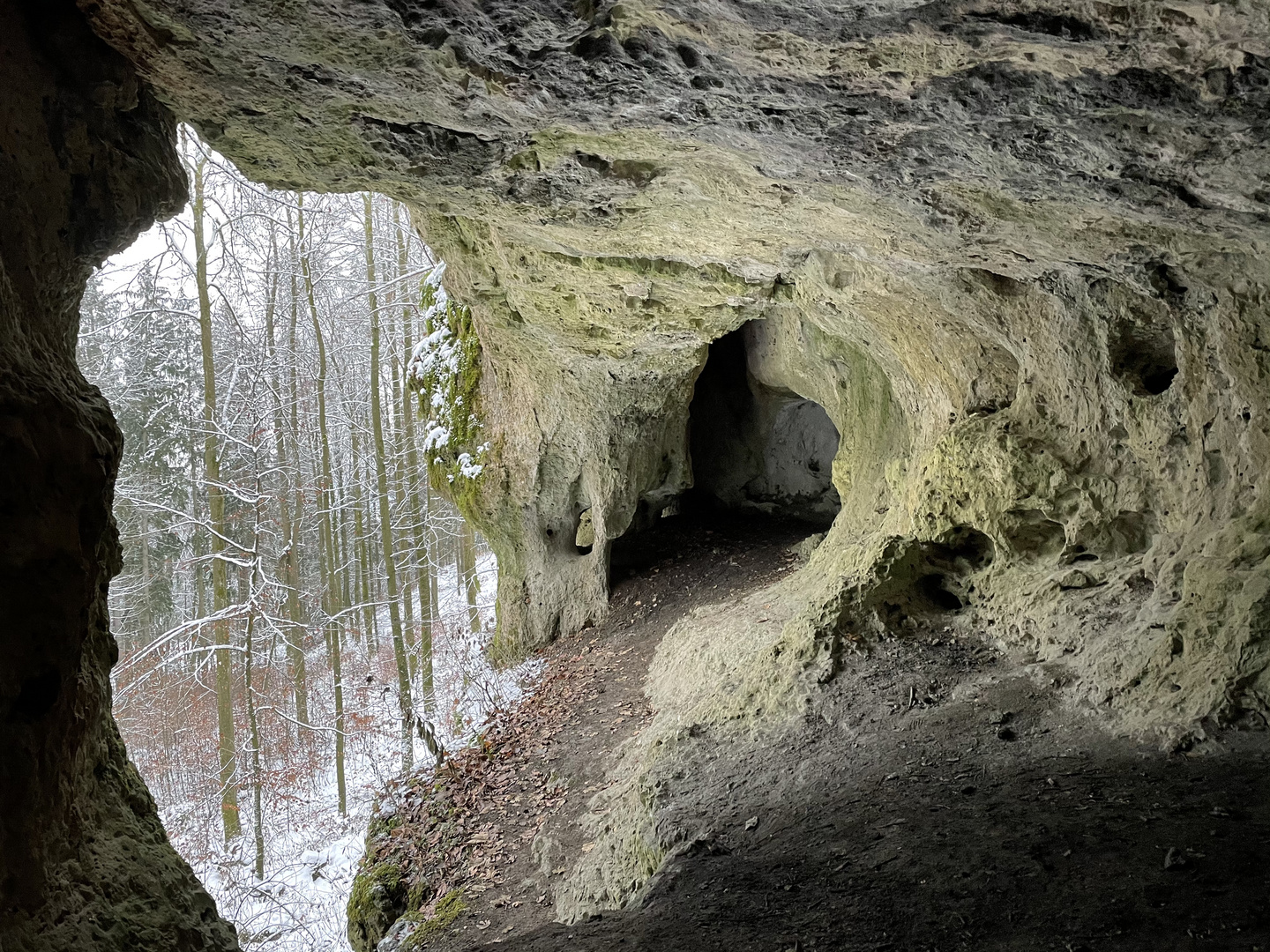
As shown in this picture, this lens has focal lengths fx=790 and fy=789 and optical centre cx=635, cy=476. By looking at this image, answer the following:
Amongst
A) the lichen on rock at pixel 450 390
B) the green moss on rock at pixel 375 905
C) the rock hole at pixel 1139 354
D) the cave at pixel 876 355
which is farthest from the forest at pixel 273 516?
the rock hole at pixel 1139 354

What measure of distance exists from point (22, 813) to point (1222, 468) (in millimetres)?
5854

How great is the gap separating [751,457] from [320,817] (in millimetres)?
10585

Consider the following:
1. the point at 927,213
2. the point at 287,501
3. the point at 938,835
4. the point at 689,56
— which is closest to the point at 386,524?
the point at 287,501

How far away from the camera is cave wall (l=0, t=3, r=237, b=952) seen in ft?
8.33

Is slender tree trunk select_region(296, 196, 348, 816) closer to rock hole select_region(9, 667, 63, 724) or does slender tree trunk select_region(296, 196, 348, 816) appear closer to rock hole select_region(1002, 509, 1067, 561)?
rock hole select_region(1002, 509, 1067, 561)

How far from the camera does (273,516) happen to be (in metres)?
19.0

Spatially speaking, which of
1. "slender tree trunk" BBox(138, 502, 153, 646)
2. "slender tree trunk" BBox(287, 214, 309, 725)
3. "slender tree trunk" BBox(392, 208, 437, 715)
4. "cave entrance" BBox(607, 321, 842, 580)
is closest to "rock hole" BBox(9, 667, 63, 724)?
"cave entrance" BBox(607, 321, 842, 580)

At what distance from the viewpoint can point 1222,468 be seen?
457 cm

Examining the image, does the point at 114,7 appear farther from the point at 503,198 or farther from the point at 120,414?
the point at 120,414

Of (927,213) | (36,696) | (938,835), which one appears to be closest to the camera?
(36,696)

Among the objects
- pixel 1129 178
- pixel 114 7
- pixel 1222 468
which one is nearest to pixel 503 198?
pixel 114 7

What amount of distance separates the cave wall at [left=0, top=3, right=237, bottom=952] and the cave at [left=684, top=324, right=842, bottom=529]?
10.7m

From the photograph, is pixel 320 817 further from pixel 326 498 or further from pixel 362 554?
pixel 326 498

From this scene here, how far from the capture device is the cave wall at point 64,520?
2.54 metres
